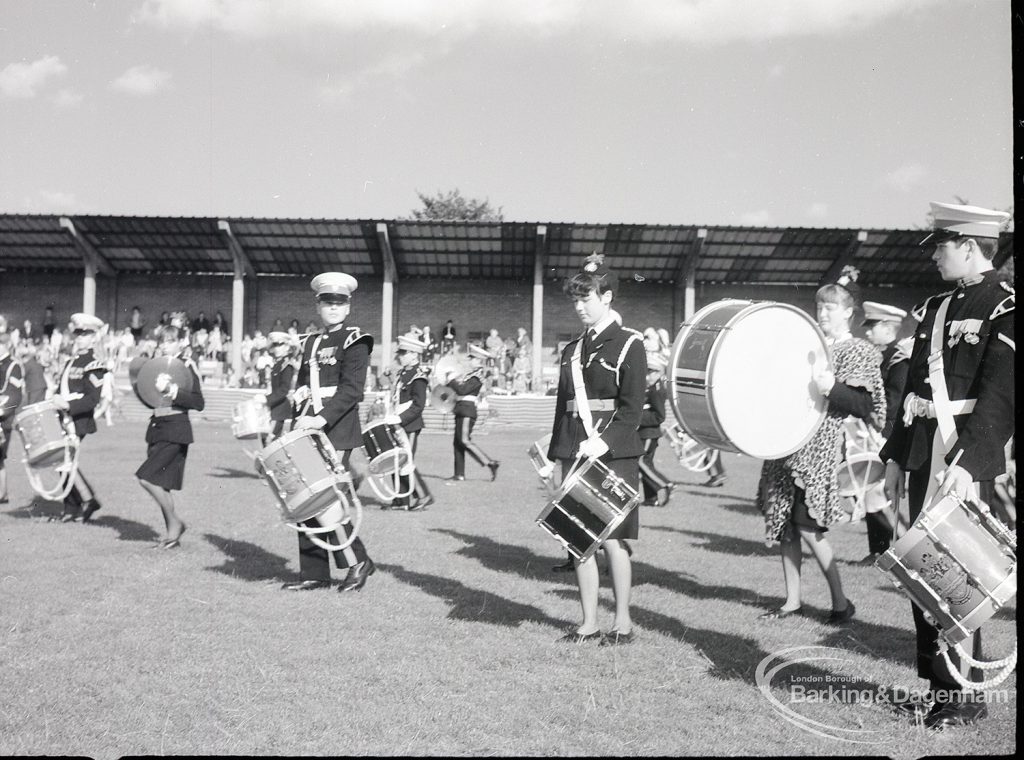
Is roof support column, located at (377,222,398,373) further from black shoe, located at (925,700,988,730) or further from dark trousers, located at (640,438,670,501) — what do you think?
black shoe, located at (925,700,988,730)

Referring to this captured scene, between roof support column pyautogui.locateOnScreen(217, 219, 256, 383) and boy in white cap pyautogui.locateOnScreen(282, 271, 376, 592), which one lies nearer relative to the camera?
boy in white cap pyautogui.locateOnScreen(282, 271, 376, 592)

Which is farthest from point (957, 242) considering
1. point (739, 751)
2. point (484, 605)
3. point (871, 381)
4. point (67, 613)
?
point (67, 613)

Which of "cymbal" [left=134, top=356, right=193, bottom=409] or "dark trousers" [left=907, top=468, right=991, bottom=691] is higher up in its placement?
"cymbal" [left=134, top=356, right=193, bottom=409]

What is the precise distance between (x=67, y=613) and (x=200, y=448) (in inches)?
500

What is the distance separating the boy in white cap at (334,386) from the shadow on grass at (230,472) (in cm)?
753

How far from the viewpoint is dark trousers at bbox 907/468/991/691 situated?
3863mm

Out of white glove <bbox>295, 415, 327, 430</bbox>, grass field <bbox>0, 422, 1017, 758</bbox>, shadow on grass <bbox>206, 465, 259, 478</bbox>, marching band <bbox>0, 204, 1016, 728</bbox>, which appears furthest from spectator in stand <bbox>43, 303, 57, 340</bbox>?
white glove <bbox>295, 415, 327, 430</bbox>

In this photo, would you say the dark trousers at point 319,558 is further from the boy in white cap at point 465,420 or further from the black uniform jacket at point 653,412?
the boy in white cap at point 465,420

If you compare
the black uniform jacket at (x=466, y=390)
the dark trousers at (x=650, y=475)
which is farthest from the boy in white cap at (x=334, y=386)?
the black uniform jacket at (x=466, y=390)

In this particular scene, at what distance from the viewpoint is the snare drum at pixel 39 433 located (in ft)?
27.0

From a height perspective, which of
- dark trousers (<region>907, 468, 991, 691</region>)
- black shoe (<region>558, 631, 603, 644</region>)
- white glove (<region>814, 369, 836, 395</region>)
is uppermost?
white glove (<region>814, 369, 836, 395</region>)

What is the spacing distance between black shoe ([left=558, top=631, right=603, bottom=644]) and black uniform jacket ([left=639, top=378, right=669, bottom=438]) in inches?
174

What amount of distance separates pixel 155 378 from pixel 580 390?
14.2 ft

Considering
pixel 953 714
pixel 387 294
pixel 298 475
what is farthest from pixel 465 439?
pixel 387 294
